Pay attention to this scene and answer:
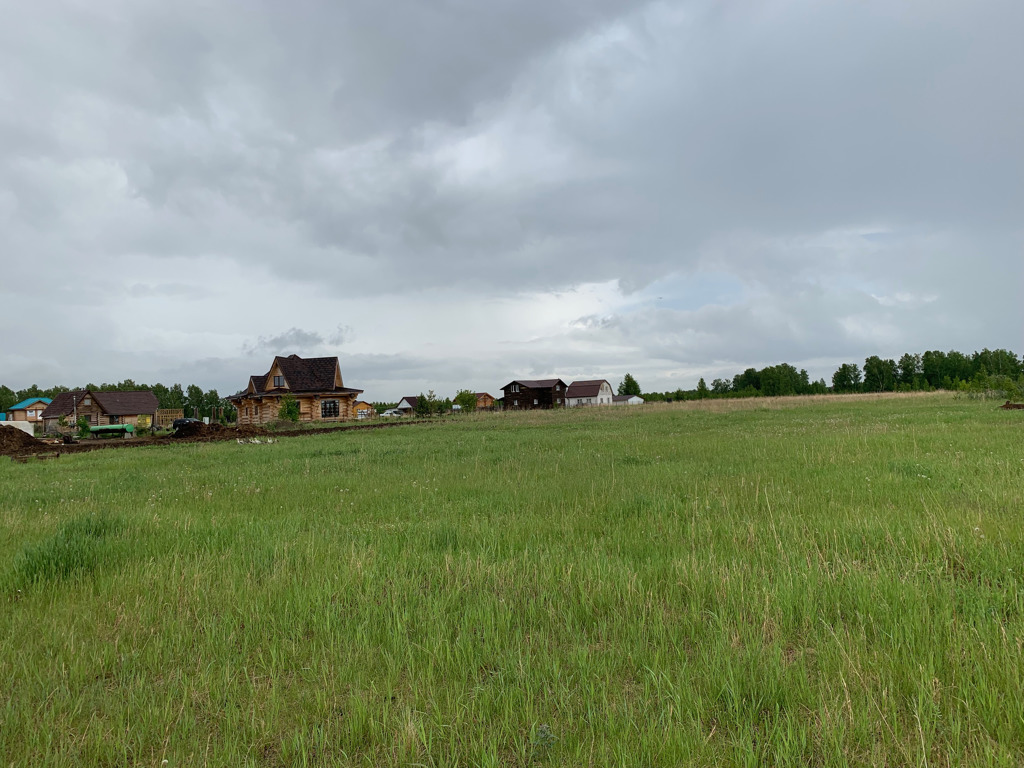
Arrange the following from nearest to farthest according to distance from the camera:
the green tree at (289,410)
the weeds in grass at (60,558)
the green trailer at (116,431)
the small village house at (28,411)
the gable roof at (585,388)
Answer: the weeds in grass at (60,558), the green trailer at (116,431), the green tree at (289,410), the small village house at (28,411), the gable roof at (585,388)

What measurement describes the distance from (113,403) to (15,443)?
175ft

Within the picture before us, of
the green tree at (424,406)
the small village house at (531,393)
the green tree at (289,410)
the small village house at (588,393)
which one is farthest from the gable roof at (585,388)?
the green tree at (289,410)

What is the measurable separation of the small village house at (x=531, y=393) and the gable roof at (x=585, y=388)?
5.66 meters

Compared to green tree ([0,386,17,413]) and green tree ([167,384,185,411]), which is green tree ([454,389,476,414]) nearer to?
green tree ([167,384,185,411])

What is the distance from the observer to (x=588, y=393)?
371ft

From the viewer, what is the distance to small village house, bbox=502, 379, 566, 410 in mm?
105500

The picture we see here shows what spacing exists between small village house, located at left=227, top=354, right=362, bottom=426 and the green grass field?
54.5 meters

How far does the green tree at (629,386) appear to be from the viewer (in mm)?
146500

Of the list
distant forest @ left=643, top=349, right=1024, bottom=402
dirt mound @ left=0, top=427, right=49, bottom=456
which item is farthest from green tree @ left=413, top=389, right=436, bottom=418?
distant forest @ left=643, top=349, right=1024, bottom=402

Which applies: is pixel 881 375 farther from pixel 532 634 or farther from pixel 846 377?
pixel 532 634

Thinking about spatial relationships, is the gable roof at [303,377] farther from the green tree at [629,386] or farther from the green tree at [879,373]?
the green tree at [879,373]

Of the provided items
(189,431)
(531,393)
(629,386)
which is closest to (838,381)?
(629,386)

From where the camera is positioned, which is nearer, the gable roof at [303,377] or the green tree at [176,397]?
the gable roof at [303,377]

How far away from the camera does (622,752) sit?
2.22m
